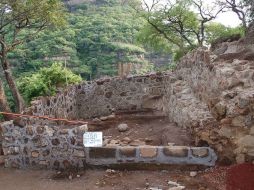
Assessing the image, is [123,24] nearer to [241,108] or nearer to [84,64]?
[84,64]

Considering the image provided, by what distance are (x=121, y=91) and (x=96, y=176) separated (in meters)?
7.14

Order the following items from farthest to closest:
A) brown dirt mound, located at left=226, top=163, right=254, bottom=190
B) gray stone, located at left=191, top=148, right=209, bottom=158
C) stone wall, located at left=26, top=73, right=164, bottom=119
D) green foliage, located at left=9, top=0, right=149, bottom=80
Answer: green foliage, located at left=9, top=0, right=149, bottom=80 → stone wall, located at left=26, top=73, right=164, bottom=119 → gray stone, located at left=191, top=148, right=209, bottom=158 → brown dirt mound, located at left=226, top=163, right=254, bottom=190

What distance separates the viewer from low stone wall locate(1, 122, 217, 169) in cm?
528

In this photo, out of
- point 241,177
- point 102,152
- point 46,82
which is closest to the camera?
point 241,177

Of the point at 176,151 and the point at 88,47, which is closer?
the point at 176,151

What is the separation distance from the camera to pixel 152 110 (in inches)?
465

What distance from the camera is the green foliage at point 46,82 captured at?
40.6 feet

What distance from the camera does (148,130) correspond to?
8.42 m

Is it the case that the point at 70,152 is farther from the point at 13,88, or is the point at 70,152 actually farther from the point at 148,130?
the point at 13,88

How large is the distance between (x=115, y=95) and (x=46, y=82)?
8.70 ft

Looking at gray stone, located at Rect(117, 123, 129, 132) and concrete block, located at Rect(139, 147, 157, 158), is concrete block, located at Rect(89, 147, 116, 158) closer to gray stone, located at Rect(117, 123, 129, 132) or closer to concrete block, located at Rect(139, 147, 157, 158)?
concrete block, located at Rect(139, 147, 157, 158)

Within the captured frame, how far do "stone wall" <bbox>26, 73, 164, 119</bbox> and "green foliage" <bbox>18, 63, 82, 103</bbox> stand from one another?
3.45ft

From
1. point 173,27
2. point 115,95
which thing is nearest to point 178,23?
point 173,27

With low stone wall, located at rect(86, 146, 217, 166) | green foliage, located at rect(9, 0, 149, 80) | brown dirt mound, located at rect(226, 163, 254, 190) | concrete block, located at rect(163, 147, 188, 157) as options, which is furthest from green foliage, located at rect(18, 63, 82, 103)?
green foliage, located at rect(9, 0, 149, 80)
